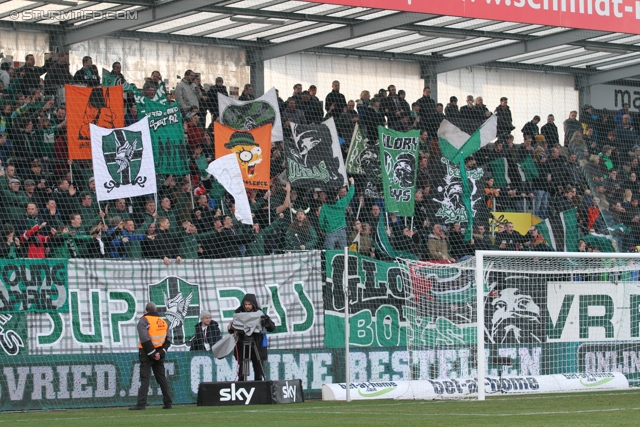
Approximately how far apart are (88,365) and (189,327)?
68.9 inches

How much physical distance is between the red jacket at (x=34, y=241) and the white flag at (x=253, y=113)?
4.83m

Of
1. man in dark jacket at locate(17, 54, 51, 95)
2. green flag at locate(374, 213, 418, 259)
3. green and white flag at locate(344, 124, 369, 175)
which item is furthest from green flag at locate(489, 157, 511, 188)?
man in dark jacket at locate(17, 54, 51, 95)

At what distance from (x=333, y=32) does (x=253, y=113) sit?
4.22 m

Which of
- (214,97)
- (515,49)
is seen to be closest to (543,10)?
(515,49)

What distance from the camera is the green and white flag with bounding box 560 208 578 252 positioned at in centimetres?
2406

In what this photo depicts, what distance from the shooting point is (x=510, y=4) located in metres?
21.7

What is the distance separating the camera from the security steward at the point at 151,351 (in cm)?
1616

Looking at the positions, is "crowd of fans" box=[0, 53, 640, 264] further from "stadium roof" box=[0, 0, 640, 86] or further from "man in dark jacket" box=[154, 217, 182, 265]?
"stadium roof" box=[0, 0, 640, 86]

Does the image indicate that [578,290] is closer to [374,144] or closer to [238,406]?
[374,144]

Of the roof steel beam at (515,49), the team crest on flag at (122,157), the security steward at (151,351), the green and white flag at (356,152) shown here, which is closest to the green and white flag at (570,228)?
the roof steel beam at (515,49)

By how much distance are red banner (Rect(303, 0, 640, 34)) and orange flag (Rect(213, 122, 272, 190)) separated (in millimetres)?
2705

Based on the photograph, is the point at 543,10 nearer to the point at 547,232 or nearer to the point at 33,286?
the point at 547,232

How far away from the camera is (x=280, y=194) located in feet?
68.9

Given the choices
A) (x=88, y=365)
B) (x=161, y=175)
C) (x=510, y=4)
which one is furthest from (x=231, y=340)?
(x=510, y=4)
